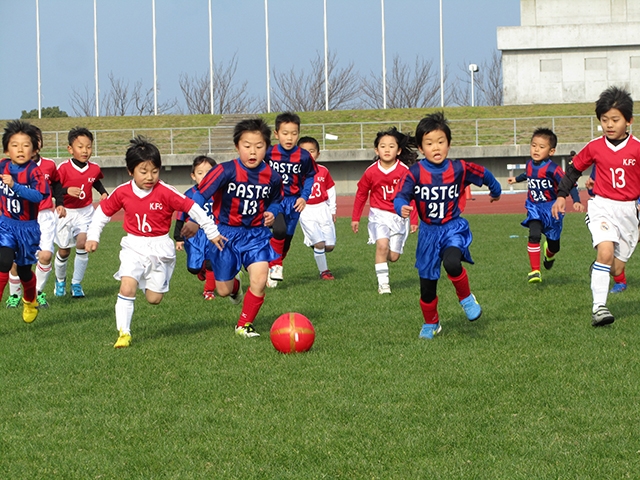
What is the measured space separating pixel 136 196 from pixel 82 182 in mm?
3798

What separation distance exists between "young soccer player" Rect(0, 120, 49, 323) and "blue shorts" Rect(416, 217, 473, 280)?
3670mm

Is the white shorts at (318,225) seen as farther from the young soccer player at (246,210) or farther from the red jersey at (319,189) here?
the young soccer player at (246,210)

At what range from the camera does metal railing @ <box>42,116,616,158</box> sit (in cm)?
3816

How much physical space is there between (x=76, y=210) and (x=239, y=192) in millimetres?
3934

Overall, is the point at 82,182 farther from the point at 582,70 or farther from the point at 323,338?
the point at 582,70

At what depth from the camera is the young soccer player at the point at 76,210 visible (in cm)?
1051

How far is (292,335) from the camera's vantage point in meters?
6.64

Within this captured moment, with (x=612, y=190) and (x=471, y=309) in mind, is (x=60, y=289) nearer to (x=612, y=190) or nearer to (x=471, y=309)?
(x=471, y=309)

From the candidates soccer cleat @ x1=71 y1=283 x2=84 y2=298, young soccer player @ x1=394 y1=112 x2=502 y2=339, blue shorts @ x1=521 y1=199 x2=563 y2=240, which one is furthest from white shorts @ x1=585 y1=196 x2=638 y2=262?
soccer cleat @ x1=71 y1=283 x2=84 y2=298

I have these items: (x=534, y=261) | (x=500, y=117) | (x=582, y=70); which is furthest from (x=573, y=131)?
(x=534, y=261)

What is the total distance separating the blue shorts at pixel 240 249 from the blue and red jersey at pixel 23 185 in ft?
6.38

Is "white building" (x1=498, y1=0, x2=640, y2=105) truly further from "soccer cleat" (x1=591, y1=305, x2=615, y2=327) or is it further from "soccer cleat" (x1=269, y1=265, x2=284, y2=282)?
"soccer cleat" (x1=591, y1=305, x2=615, y2=327)

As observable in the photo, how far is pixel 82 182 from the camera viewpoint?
35.3 ft

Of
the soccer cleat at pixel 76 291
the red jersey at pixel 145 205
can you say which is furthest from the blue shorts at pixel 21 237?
the soccer cleat at pixel 76 291
